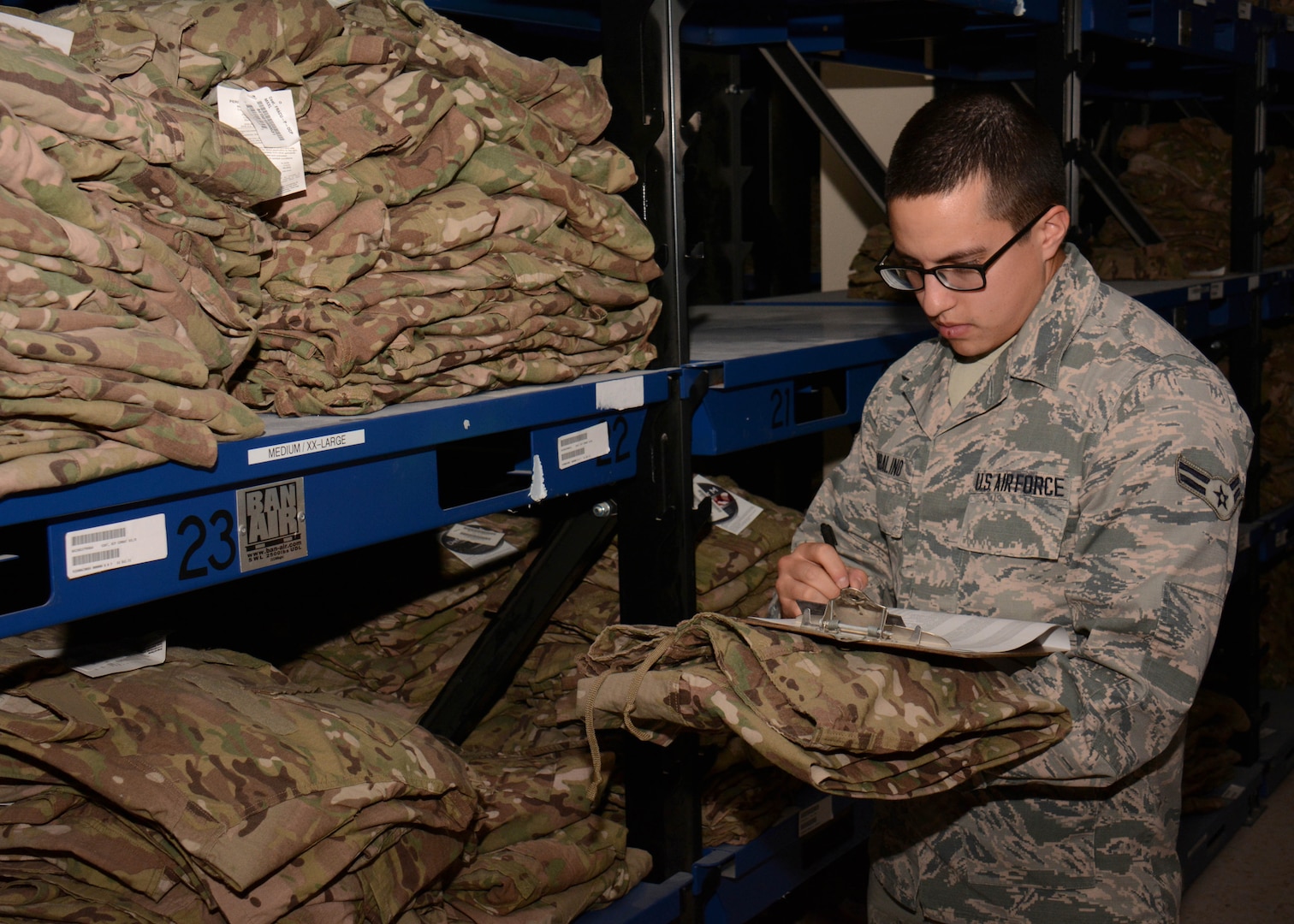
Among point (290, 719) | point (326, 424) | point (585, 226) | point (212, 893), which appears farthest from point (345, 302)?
point (212, 893)

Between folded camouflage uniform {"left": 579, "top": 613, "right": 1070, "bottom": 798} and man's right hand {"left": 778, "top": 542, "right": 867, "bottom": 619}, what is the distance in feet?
0.95

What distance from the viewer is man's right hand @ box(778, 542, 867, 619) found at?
1819 millimetres

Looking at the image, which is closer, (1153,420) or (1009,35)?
(1153,420)

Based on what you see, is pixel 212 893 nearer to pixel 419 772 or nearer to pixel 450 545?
pixel 419 772

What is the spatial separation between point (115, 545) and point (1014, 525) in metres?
1.19

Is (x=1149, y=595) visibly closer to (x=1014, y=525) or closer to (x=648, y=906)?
(x=1014, y=525)

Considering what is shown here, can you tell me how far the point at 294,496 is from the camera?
1521 mm

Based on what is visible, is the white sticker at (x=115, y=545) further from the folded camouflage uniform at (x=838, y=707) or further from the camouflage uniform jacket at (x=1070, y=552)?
the camouflage uniform jacket at (x=1070, y=552)

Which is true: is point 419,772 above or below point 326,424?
below

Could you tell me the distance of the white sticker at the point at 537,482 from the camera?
1938 mm

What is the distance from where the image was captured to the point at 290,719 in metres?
1.86

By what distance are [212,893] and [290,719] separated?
278 mm

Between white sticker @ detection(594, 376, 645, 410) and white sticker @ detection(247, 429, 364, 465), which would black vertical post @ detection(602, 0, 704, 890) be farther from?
white sticker @ detection(247, 429, 364, 465)

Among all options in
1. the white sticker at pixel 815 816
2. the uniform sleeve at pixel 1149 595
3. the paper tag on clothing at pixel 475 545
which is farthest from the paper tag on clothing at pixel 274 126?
the white sticker at pixel 815 816
